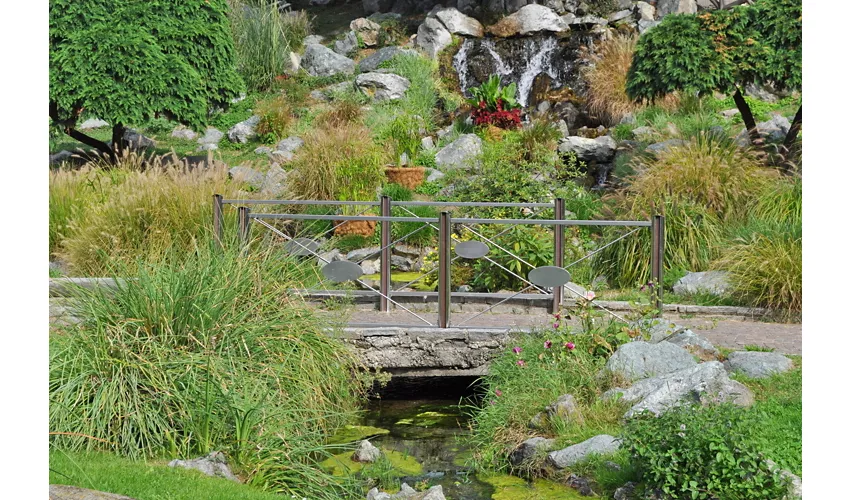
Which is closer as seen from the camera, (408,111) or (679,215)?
(679,215)

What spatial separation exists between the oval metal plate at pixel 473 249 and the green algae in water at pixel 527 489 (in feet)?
8.55

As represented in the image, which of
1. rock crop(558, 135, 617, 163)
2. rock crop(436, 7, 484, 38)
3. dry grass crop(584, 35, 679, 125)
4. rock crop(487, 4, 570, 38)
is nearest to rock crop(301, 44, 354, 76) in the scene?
rock crop(436, 7, 484, 38)

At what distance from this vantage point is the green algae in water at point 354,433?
21.7 ft

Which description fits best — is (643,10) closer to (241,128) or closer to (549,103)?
(549,103)

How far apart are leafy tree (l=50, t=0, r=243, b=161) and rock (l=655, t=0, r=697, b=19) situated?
9365 mm

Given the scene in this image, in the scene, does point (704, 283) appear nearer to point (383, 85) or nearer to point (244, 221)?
point (244, 221)

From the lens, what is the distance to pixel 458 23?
20.2 m

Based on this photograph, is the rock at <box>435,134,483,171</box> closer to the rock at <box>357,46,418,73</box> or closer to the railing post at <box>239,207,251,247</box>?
the rock at <box>357,46,418,73</box>

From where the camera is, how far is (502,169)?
1166 cm

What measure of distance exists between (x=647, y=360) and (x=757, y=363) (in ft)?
2.63

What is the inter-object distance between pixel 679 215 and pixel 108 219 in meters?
5.74

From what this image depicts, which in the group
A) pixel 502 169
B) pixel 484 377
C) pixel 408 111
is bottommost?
pixel 484 377

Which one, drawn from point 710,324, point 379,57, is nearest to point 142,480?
point 710,324

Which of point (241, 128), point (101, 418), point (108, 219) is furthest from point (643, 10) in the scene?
point (101, 418)
